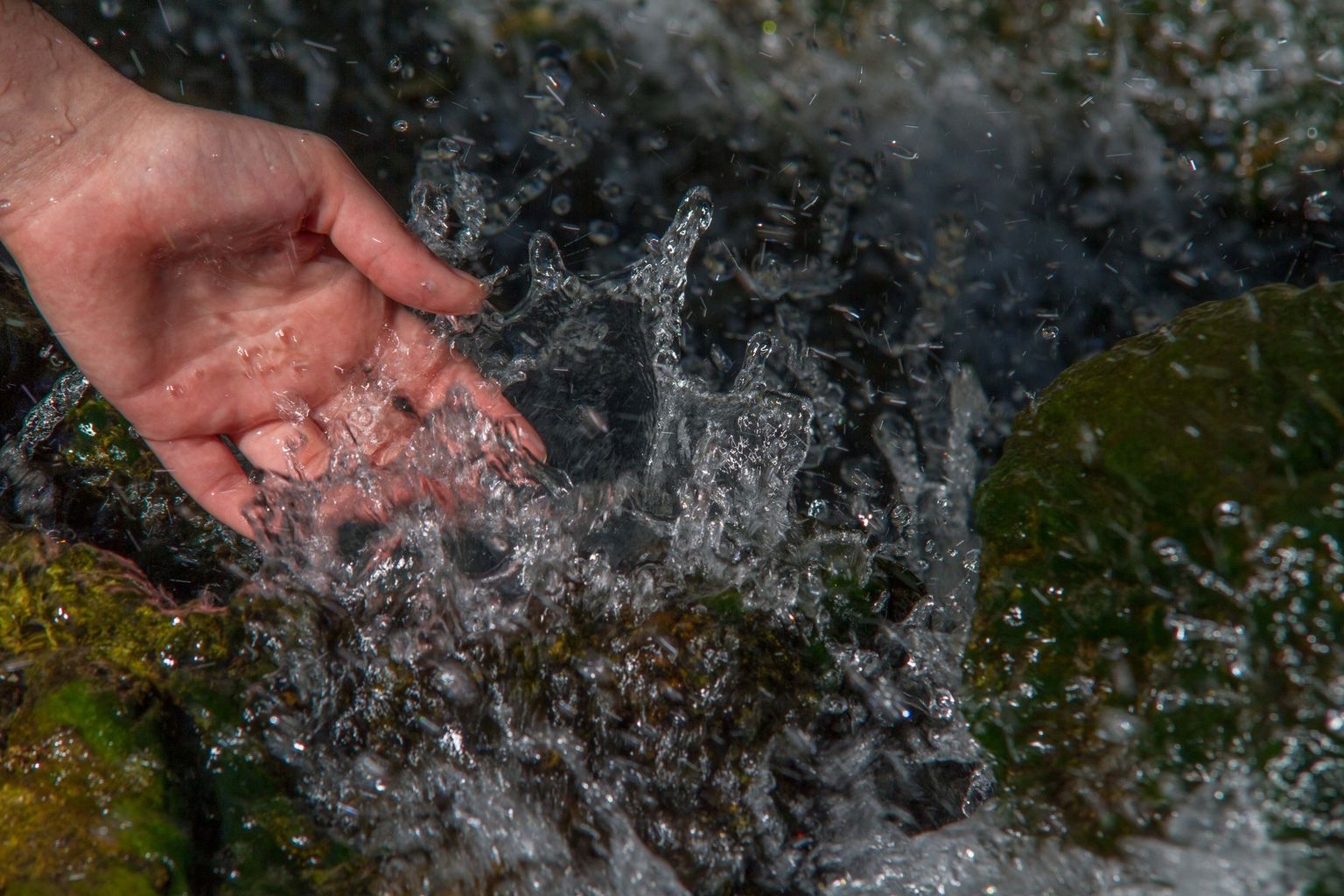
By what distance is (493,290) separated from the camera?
304cm

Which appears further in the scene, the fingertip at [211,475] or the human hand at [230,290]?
the fingertip at [211,475]

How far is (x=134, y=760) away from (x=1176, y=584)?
1.69 meters

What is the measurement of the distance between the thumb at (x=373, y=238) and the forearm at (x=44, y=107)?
449mm

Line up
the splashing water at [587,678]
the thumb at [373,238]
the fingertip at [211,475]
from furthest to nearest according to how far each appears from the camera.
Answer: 1. the fingertip at [211,475]
2. the thumb at [373,238]
3. the splashing water at [587,678]

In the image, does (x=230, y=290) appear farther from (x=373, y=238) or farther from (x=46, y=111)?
(x=46, y=111)

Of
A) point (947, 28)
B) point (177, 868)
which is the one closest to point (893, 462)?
point (947, 28)

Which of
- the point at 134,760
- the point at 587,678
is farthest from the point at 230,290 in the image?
the point at 587,678

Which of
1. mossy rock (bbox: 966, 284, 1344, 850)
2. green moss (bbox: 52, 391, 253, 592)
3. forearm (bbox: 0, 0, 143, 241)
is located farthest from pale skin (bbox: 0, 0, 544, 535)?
mossy rock (bbox: 966, 284, 1344, 850)

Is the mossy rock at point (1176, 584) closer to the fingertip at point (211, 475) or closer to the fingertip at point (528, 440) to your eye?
the fingertip at point (528, 440)

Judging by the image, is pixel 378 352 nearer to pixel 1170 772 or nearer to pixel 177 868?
pixel 177 868

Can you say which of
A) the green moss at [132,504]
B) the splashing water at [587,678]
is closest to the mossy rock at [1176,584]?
the splashing water at [587,678]

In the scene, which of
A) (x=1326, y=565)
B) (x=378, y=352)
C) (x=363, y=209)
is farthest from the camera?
(x=378, y=352)

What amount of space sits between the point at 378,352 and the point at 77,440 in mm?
771

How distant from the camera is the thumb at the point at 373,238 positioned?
2.06m
